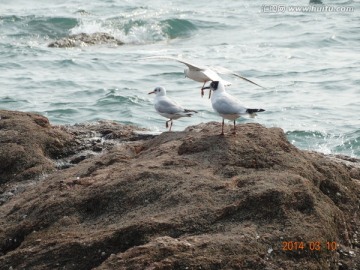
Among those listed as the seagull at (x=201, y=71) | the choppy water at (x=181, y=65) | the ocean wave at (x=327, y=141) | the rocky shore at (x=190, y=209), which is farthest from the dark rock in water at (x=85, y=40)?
the rocky shore at (x=190, y=209)

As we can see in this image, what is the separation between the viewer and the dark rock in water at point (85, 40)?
2053 cm

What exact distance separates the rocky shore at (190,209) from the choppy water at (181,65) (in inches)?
231

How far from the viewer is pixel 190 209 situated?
4.77 metres

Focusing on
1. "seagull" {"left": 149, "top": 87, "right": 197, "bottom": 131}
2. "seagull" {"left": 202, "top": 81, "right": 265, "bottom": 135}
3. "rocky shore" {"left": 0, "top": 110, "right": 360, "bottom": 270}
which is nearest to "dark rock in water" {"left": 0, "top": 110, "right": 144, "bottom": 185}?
"rocky shore" {"left": 0, "top": 110, "right": 360, "bottom": 270}

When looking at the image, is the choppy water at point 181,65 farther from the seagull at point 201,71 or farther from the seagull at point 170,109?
the seagull at point 170,109

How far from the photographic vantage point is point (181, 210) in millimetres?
4793

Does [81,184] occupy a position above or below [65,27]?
above

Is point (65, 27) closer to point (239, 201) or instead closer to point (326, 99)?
point (326, 99)

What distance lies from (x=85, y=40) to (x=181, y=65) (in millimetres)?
3845

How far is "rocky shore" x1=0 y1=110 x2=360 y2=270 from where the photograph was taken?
14.5ft

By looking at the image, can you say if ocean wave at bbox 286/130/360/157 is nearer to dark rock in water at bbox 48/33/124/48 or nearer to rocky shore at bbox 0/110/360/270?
rocky shore at bbox 0/110/360/270

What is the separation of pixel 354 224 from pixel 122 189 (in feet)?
5.41

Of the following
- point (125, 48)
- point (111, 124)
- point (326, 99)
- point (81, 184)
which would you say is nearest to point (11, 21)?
point (125, 48)

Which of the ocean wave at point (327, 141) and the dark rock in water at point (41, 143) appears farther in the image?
the ocean wave at point (327, 141)
